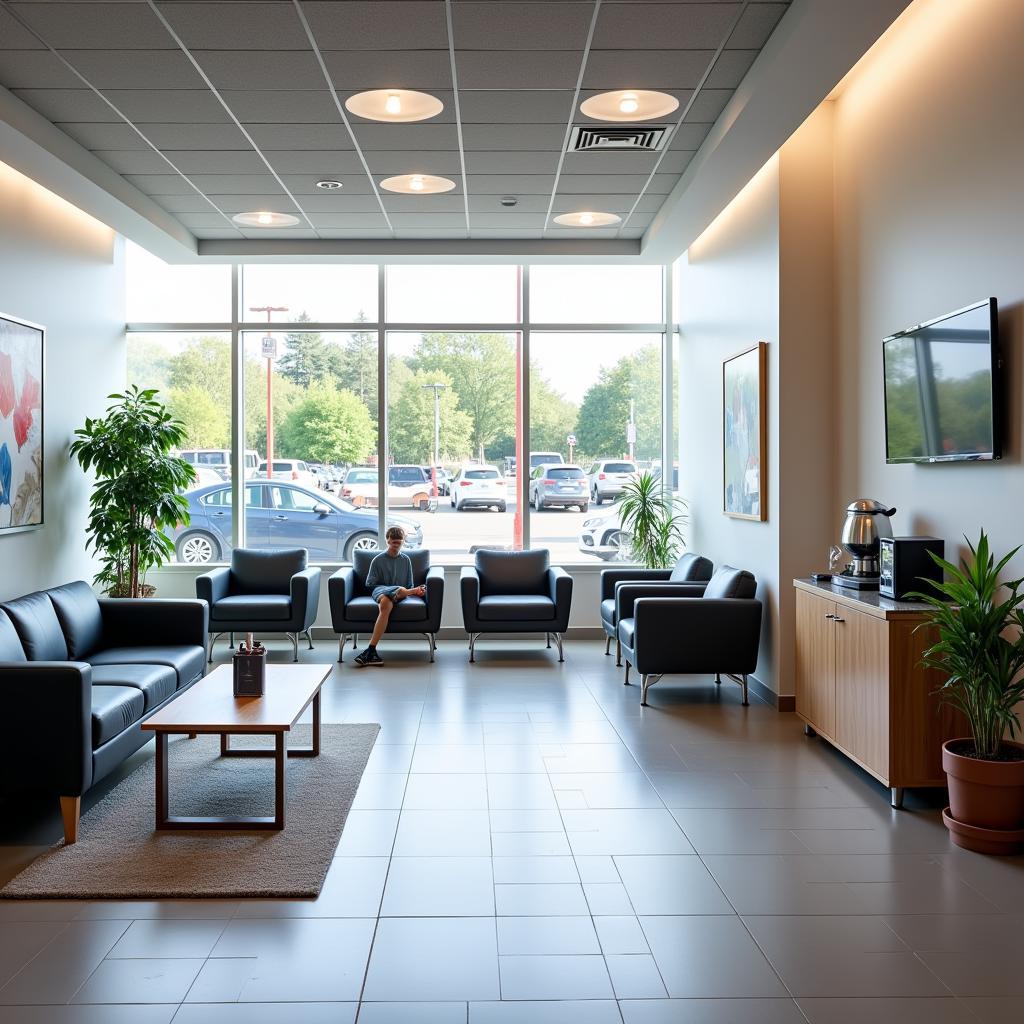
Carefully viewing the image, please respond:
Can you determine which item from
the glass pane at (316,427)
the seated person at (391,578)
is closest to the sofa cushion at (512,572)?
the seated person at (391,578)

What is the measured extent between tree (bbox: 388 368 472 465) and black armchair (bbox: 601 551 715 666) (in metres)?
2.19

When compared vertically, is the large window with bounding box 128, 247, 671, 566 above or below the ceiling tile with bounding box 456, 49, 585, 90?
below

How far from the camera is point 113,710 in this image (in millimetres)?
4484

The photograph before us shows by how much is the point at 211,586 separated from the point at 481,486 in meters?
2.84

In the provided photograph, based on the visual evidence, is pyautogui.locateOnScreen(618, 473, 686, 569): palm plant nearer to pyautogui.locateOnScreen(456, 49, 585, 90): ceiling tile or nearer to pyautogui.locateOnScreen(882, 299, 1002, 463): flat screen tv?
pyautogui.locateOnScreen(882, 299, 1002, 463): flat screen tv

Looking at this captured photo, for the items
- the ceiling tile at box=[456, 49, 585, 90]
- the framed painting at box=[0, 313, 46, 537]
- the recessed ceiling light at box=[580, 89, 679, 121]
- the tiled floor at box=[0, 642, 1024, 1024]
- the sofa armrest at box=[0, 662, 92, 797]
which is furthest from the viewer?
the framed painting at box=[0, 313, 46, 537]

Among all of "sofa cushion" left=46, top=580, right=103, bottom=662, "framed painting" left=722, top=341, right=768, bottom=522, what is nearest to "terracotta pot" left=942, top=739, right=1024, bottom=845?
"framed painting" left=722, top=341, right=768, bottom=522

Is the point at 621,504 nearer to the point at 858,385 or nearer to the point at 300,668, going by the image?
the point at 858,385

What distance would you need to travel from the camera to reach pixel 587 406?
9.73 metres

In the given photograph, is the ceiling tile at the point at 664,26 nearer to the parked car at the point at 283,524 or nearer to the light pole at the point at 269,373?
the light pole at the point at 269,373

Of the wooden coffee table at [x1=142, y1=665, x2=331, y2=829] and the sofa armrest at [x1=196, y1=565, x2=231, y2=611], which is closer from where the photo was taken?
the wooden coffee table at [x1=142, y1=665, x2=331, y2=829]

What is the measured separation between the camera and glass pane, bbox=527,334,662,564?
31.8 ft

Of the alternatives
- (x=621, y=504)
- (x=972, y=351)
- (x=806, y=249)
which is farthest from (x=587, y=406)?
(x=972, y=351)

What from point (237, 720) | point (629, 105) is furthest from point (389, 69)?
point (237, 720)
